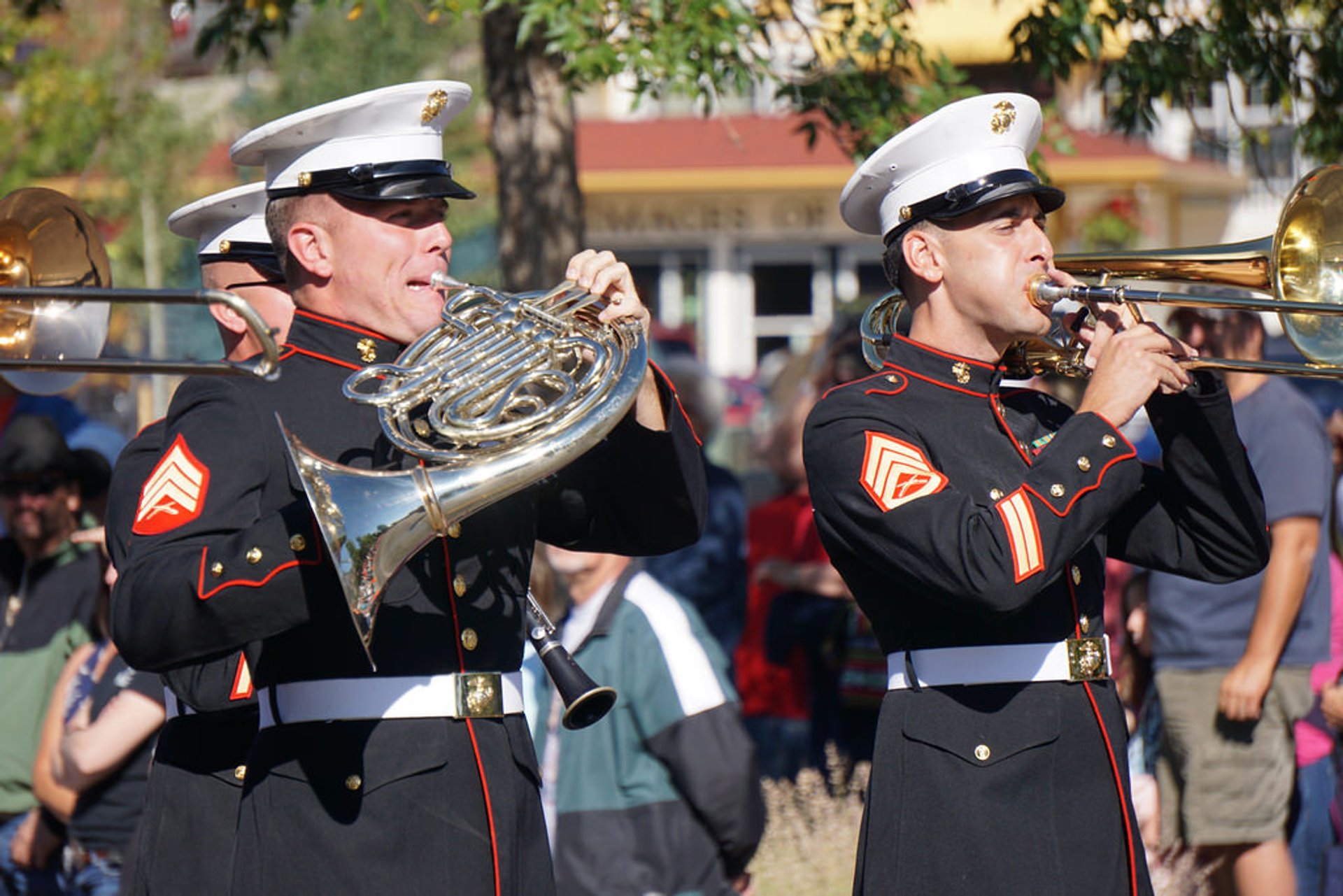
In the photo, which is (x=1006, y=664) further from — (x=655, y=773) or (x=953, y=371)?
(x=655, y=773)

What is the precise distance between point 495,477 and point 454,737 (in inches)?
19.0

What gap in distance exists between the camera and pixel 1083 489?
307cm

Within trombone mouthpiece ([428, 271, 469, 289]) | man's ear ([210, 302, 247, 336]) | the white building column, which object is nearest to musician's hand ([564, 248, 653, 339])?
trombone mouthpiece ([428, 271, 469, 289])

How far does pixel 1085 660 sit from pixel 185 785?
69.6 inches

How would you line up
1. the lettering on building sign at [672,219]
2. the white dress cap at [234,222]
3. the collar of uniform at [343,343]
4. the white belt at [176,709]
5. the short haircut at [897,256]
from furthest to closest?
the lettering on building sign at [672,219], the white dress cap at [234,222], the white belt at [176,709], the short haircut at [897,256], the collar of uniform at [343,343]

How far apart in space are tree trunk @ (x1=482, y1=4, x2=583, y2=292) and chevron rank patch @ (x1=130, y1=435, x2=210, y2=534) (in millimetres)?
3460

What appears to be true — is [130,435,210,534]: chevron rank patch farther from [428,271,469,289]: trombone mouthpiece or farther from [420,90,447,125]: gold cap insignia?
[420,90,447,125]: gold cap insignia

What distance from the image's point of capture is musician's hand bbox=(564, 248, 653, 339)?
3.11 meters

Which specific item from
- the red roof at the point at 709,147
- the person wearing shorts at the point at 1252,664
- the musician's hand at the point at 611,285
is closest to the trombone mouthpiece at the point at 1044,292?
the musician's hand at the point at 611,285

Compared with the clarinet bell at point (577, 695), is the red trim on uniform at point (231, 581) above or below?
above

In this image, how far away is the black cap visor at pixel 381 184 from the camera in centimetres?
310

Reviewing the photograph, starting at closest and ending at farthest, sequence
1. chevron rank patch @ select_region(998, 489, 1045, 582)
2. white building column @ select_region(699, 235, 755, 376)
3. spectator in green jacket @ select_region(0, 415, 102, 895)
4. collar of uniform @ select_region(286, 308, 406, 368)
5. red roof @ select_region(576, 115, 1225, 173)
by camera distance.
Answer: chevron rank patch @ select_region(998, 489, 1045, 582), collar of uniform @ select_region(286, 308, 406, 368), spectator in green jacket @ select_region(0, 415, 102, 895), red roof @ select_region(576, 115, 1225, 173), white building column @ select_region(699, 235, 755, 376)

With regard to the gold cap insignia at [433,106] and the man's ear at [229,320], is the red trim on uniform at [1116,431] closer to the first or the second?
the gold cap insignia at [433,106]

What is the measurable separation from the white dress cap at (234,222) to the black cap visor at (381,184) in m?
1.18
